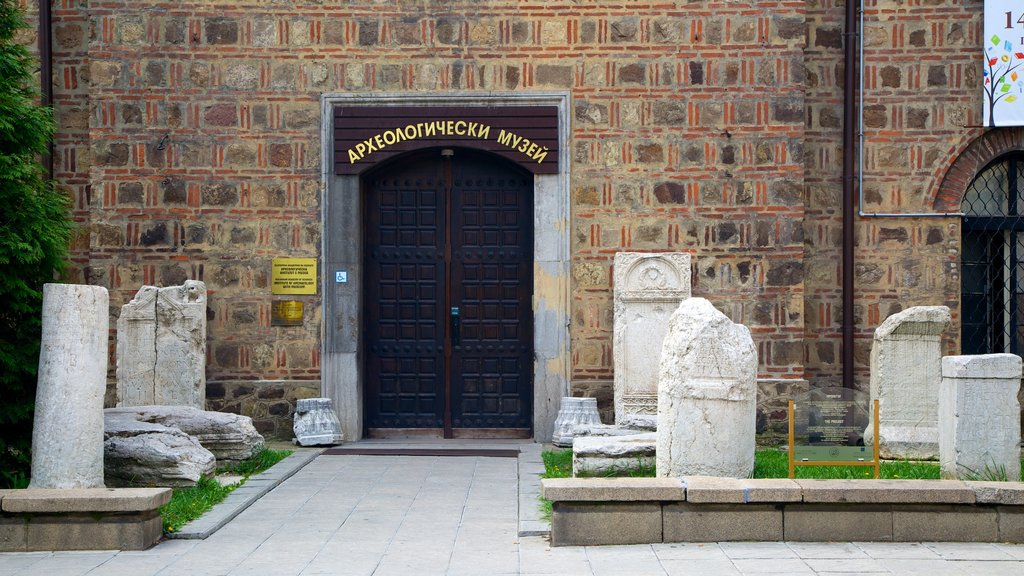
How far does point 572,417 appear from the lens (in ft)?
41.0

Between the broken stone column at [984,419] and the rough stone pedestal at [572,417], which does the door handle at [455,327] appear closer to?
the rough stone pedestal at [572,417]

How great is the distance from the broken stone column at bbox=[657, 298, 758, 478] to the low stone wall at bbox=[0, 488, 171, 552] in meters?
3.67

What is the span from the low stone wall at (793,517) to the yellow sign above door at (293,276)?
19.9ft

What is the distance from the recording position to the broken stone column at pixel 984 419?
8.69m

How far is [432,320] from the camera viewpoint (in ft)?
43.8

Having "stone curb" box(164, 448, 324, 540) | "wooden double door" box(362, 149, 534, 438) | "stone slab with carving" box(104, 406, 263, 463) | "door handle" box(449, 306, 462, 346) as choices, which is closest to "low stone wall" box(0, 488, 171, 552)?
"stone curb" box(164, 448, 324, 540)

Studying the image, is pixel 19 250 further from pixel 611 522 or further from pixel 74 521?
pixel 611 522

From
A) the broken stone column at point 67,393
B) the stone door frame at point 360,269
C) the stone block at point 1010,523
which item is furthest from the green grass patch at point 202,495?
the stone block at point 1010,523

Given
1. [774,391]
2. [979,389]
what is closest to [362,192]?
[774,391]

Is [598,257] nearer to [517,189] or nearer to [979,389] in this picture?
[517,189]

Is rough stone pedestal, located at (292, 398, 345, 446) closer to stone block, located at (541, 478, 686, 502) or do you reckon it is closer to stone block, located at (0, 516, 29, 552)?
stone block, located at (0, 516, 29, 552)

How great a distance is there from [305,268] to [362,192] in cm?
108

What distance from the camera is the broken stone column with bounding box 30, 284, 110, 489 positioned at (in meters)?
8.27

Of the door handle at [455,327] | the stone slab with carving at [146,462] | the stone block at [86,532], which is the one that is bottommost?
the stone block at [86,532]
